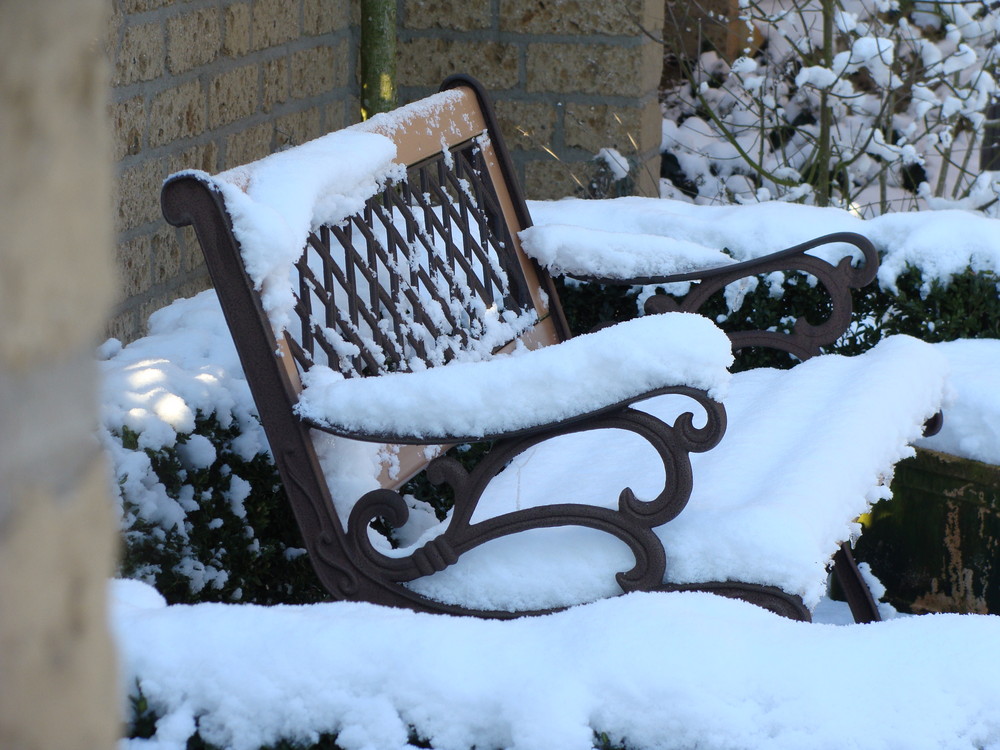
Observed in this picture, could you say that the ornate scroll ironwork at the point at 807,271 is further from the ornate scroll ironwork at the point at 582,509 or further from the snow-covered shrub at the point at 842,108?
the snow-covered shrub at the point at 842,108

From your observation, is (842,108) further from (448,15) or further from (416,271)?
(416,271)

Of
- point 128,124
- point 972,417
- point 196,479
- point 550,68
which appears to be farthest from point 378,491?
point 550,68

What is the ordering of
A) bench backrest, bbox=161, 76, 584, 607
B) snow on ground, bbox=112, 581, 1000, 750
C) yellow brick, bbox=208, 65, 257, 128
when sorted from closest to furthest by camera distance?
snow on ground, bbox=112, 581, 1000, 750
bench backrest, bbox=161, 76, 584, 607
yellow brick, bbox=208, 65, 257, 128

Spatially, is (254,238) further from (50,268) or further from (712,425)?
(50,268)

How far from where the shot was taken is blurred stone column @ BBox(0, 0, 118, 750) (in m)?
0.30

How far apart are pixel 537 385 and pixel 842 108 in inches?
167

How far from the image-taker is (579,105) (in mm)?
4277

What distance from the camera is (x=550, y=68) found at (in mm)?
4258

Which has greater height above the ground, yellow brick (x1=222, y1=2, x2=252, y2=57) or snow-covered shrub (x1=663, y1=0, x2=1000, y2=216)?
yellow brick (x1=222, y1=2, x2=252, y2=57)

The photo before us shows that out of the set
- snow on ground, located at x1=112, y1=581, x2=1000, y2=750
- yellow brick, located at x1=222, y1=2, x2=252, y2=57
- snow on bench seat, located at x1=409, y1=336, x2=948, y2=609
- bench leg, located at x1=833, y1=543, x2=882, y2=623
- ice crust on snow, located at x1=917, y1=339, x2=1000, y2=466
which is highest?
yellow brick, located at x1=222, y1=2, x2=252, y2=57

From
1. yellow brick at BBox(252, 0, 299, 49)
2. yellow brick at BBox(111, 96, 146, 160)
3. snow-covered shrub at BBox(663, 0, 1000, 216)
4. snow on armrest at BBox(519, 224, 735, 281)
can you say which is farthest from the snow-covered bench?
snow-covered shrub at BBox(663, 0, 1000, 216)

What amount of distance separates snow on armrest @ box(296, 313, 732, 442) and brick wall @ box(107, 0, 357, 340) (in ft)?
5.03

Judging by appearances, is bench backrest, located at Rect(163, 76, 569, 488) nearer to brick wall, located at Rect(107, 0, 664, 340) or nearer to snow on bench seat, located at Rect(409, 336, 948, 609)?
snow on bench seat, located at Rect(409, 336, 948, 609)

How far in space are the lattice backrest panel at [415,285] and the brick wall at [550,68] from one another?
6.45ft
